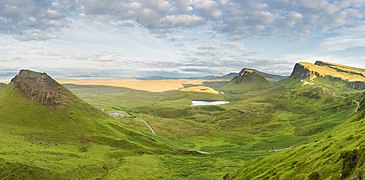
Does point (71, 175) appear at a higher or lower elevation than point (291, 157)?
lower

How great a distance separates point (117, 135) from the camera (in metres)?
194

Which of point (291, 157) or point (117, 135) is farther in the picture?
point (117, 135)

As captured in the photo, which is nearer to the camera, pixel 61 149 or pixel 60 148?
pixel 61 149

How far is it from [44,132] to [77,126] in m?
24.6

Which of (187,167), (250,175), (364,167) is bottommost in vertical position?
(187,167)

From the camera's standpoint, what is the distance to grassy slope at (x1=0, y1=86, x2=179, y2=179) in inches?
4301

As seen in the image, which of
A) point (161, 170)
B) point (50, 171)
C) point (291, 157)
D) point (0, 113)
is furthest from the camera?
point (0, 113)

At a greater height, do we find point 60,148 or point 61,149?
point 60,148

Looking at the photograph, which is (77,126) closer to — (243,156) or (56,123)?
(56,123)

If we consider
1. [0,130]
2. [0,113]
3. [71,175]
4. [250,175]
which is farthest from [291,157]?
[0,113]

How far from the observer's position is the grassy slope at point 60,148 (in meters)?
109

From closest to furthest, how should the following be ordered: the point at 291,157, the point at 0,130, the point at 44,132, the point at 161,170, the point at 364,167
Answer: the point at 364,167
the point at 291,157
the point at 161,170
the point at 0,130
the point at 44,132

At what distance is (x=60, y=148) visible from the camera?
486 ft

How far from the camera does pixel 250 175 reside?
85.2 meters
